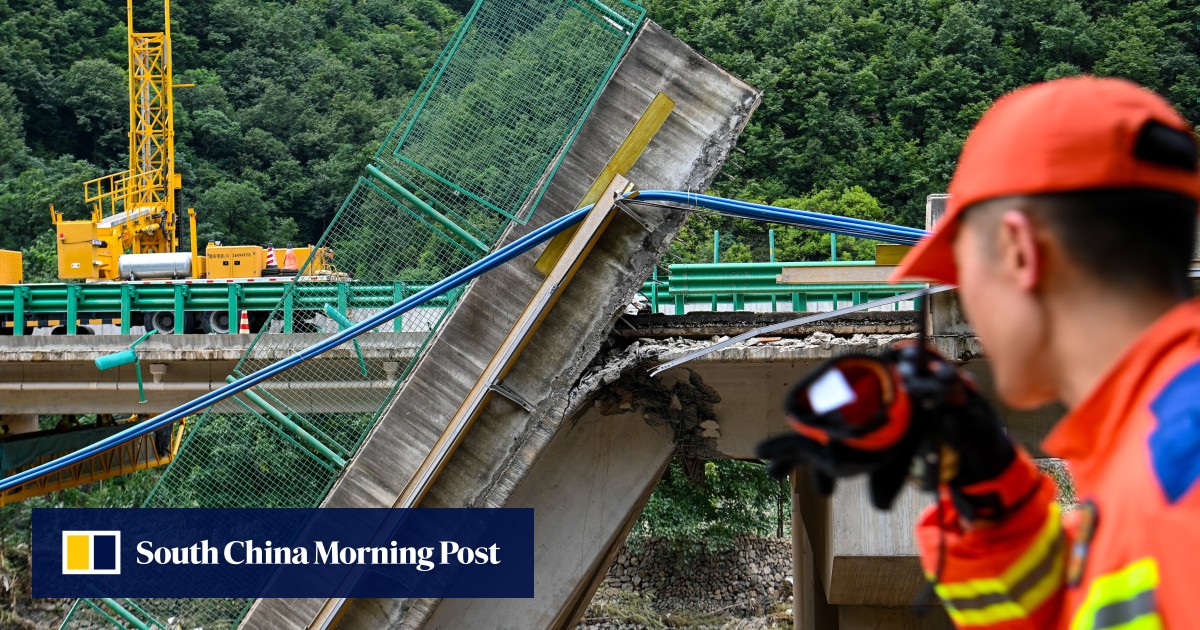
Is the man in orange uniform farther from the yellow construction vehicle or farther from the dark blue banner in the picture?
the yellow construction vehicle

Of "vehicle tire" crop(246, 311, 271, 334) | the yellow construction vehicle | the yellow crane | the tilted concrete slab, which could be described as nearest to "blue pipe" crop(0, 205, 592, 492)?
the tilted concrete slab

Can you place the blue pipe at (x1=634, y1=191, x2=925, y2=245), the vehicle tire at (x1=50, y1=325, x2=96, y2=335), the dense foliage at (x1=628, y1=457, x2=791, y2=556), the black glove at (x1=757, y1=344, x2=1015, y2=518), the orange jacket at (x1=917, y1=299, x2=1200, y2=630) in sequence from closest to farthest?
the orange jacket at (x1=917, y1=299, x2=1200, y2=630) → the black glove at (x1=757, y1=344, x2=1015, y2=518) → the blue pipe at (x1=634, y1=191, x2=925, y2=245) → the vehicle tire at (x1=50, y1=325, x2=96, y2=335) → the dense foliage at (x1=628, y1=457, x2=791, y2=556)

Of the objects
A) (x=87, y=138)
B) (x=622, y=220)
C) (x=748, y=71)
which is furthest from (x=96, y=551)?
(x=87, y=138)

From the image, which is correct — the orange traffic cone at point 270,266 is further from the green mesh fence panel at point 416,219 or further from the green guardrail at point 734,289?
the green mesh fence panel at point 416,219

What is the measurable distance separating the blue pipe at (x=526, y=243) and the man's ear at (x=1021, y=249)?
5.60 meters

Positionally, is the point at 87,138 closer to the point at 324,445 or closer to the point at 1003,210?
the point at 324,445

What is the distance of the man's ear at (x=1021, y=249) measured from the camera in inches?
47.9

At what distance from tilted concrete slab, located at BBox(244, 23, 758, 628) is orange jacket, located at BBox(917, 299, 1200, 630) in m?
6.07

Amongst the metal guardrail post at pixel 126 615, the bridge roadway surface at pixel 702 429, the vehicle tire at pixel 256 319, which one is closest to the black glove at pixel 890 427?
the bridge roadway surface at pixel 702 429

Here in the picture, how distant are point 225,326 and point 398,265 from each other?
33.0ft

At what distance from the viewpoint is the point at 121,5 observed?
6341 cm

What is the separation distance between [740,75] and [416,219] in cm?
3546

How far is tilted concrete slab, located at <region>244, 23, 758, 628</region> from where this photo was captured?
7422 mm

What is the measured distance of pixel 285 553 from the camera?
799 centimetres
